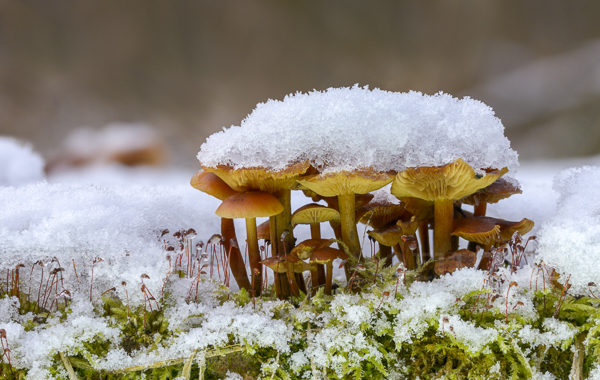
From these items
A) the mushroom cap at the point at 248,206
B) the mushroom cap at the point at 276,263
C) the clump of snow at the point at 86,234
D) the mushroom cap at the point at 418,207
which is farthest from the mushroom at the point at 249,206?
the mushroom cap at the point at 418,207

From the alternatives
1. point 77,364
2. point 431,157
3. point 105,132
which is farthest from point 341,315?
point 105,132

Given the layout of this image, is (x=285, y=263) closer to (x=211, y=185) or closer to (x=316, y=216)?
(x=316, y=216)

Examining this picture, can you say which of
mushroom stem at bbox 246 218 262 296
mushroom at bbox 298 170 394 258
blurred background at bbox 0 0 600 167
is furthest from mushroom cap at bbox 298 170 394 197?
blurred background at bbox 0 0 600 167

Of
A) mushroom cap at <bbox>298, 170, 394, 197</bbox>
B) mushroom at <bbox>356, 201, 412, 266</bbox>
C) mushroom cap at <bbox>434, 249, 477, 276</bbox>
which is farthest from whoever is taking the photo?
mushroom at <bbox>356, 201, 412, 266</bbox>

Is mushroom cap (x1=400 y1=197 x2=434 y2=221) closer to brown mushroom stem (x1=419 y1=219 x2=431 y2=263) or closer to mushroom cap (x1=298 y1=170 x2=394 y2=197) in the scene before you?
brown mushroom stem (x1=419 y1=219 x2=431 y2=263)

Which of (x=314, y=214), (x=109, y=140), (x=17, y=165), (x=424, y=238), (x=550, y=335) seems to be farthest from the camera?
(x=109, y=140)

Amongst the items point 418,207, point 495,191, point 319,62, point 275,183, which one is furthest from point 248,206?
point 319,62

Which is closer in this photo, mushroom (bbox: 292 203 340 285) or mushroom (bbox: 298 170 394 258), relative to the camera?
mushroom (bbox: 298 170 394 258)
